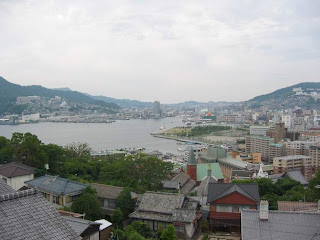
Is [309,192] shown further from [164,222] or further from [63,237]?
[63,237]

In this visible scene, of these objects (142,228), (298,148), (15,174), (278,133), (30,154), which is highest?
(30,154)

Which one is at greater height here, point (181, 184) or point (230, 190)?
point (230, 190)

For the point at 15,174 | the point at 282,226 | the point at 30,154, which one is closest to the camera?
the point at 282,226

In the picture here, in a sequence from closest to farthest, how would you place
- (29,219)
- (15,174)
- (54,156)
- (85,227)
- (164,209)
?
(29,219) < (85,227) < (164,209) < (15,174) < (54,156)

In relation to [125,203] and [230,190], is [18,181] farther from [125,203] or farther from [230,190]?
[230,190]

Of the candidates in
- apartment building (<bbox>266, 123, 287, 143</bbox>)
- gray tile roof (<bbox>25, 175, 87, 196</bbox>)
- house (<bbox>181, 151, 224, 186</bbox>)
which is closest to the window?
gray tile roof (<bbox>25, 175, 87, 196</bbox>)

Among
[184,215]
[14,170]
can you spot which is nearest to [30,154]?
[14,170]

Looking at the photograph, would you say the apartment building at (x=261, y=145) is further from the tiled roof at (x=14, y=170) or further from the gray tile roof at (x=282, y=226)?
the gray tile roof at (x=282, y=226)

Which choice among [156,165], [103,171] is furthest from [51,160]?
[156,165]
